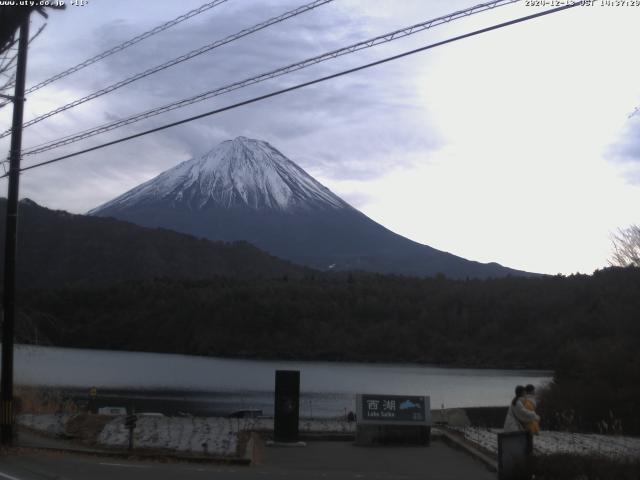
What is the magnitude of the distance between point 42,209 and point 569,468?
189170 millimetres

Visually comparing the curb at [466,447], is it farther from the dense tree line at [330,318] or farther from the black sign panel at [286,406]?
the dense tree line at [330,318]

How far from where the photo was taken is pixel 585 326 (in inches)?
3356

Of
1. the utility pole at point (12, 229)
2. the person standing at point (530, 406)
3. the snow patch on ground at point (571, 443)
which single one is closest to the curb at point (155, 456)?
the utility pole at point (12, 229)

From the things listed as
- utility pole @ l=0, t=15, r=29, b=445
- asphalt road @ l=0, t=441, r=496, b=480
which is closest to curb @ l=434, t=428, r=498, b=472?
asphalt road @ l=0, t=441, r=496, b=480

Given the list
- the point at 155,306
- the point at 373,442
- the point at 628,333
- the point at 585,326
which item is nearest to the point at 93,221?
the point at 155,306

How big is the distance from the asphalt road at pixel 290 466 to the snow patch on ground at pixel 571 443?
3.04ft

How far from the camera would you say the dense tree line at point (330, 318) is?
11212 cm

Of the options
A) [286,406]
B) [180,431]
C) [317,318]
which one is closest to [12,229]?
[180,431]

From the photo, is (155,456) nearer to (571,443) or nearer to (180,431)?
(180,431)

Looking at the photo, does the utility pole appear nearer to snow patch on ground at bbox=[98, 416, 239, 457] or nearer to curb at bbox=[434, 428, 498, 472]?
snow patch on ground at bbox=[98, 416, 239, 457]

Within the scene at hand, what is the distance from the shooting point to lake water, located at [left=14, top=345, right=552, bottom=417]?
59.4m

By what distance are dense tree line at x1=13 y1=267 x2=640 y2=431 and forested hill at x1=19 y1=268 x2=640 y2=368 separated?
0.51 feet

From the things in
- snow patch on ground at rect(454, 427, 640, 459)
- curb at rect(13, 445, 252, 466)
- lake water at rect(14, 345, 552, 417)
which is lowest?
lake water at rect(14, 345, 552, 417)

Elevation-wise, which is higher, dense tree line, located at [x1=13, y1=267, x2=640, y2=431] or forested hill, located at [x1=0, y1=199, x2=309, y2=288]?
forested hill, located at [x1=0, y1=199, x2=309, y2=288]
